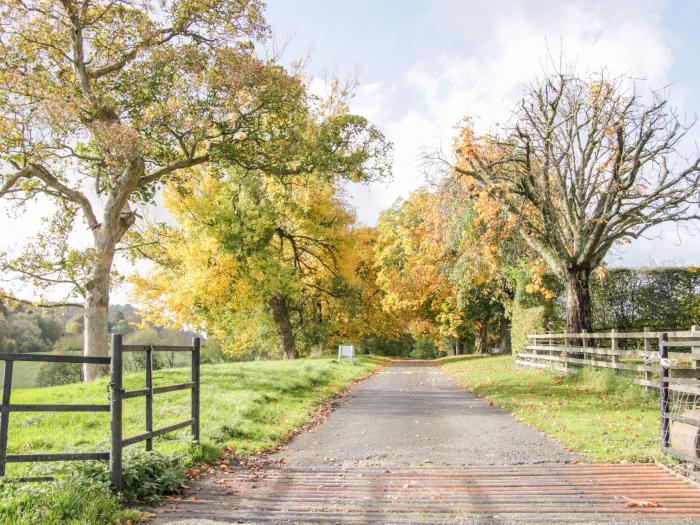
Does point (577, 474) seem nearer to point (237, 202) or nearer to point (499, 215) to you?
point (499, 215)

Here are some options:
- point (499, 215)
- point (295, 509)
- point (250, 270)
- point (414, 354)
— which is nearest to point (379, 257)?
point (250, 270)

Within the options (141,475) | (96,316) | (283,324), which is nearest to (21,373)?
(141,475)

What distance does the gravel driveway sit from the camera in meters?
7.52

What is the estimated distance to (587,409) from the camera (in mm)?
11305

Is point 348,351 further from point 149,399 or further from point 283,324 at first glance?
point 149,399

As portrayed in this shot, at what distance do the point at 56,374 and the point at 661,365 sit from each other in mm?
34464

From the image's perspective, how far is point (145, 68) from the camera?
51.6 feet

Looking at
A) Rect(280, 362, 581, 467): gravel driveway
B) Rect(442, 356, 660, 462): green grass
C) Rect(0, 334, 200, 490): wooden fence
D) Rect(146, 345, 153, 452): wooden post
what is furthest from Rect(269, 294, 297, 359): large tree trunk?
Rect(0, 334, 200, 490): wooden fence

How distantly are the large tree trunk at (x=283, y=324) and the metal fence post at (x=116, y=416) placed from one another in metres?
24.9

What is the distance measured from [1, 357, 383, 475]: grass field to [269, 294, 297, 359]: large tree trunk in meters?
14.4

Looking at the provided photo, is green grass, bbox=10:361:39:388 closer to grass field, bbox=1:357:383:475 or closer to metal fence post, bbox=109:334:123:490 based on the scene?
grass field, bbox=1:357:383:475

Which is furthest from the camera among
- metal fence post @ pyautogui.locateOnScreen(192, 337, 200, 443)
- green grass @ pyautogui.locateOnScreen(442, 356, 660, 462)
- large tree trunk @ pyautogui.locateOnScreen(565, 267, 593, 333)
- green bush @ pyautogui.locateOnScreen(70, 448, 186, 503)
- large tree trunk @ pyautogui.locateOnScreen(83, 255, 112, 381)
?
large tree trunk @ pyautogui.locateOnScreen(565, 267, 593, 333)

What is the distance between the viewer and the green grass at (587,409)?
26.2 feet

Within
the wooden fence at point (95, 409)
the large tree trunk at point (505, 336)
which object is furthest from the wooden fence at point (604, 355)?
the large tree trunk at point (505, 336)
